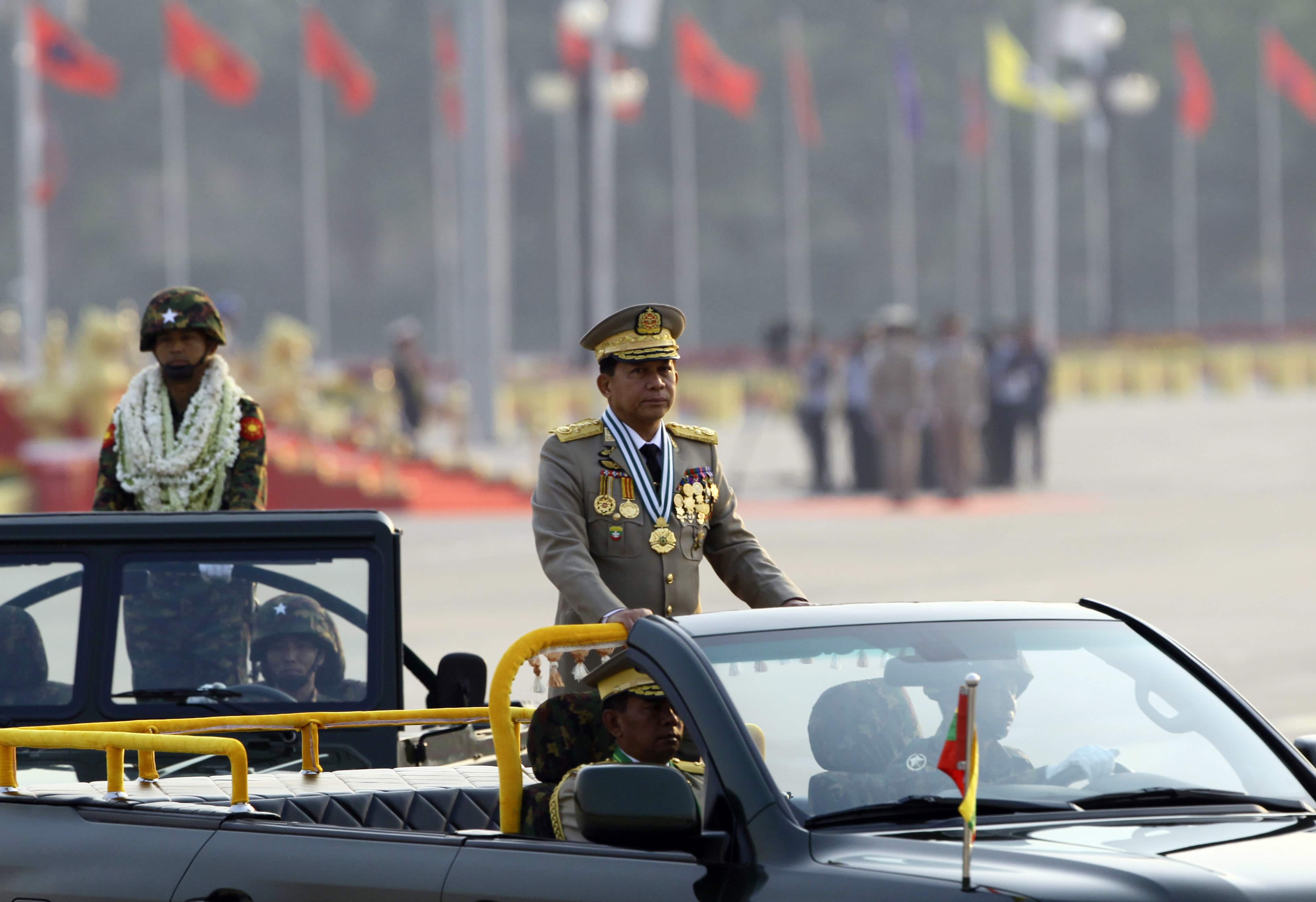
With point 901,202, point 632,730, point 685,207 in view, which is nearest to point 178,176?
point 685,207

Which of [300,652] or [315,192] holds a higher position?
[315,192]

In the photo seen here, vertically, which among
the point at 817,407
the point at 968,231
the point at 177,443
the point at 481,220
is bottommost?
the point at 177,443

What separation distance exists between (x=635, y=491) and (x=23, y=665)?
6.27 feet

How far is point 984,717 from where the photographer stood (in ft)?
12.9

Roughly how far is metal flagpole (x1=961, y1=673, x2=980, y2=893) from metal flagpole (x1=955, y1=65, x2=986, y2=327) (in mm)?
75688

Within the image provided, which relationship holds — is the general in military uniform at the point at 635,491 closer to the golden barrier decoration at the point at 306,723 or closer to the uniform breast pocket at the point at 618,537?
the uniform breast pocket at the point at 618,537

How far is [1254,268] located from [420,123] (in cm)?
3202

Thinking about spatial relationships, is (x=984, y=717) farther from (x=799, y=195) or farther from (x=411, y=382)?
(x=799, y=195)

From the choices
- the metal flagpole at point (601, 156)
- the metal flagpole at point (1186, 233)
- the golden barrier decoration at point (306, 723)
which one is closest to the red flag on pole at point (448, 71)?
the metal flagpole at point (601, 156)

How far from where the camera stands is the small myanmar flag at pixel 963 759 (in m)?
3.25

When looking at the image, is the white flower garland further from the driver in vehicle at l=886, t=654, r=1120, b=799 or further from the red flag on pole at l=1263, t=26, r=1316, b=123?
the red flag on pole at l=1263, t=26, r=1316, b=123

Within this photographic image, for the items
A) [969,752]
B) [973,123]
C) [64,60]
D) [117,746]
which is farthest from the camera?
[973,123]

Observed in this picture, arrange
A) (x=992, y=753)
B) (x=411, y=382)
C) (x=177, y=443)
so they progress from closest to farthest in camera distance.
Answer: (x=992, y=753) → (x=177, y=443) → (x=411, y=382)

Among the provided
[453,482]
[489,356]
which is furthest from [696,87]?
[453,482]
